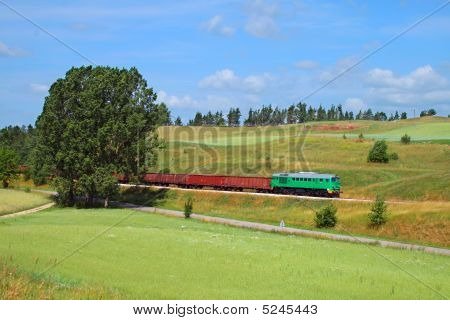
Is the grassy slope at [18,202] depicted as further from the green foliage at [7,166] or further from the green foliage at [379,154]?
the green foliage at [379,154]

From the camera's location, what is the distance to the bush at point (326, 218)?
47.7 meters

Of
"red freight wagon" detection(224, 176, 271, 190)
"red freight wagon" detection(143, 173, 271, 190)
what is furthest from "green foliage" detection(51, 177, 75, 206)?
"red freight wagon" detection(224, 176, 271, 190)

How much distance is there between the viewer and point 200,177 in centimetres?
7894

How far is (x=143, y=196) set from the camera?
7719cm

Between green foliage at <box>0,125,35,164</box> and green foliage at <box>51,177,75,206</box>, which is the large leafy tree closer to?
green foliage at <box>51,177,75,206</box>

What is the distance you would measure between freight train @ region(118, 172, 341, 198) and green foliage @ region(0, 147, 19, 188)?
2928cm

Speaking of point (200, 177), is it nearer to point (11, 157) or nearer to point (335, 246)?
point (11, 157)

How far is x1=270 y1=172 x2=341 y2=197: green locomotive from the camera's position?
2403 inches

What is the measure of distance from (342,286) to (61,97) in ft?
177

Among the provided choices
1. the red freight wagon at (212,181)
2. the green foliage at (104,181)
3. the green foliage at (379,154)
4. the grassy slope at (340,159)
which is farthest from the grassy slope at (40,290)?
the green foliage at (379,154)

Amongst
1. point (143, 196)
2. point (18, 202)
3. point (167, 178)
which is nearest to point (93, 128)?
point (18, 202)

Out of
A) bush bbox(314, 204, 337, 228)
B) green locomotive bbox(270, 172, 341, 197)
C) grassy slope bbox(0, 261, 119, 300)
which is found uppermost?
green locomotive bbox(270, 172, 341, 197)

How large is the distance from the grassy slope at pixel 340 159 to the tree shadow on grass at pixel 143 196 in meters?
18.3

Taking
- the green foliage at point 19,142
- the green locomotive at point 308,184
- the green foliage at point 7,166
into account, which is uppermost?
the green foliage at point 19,142
